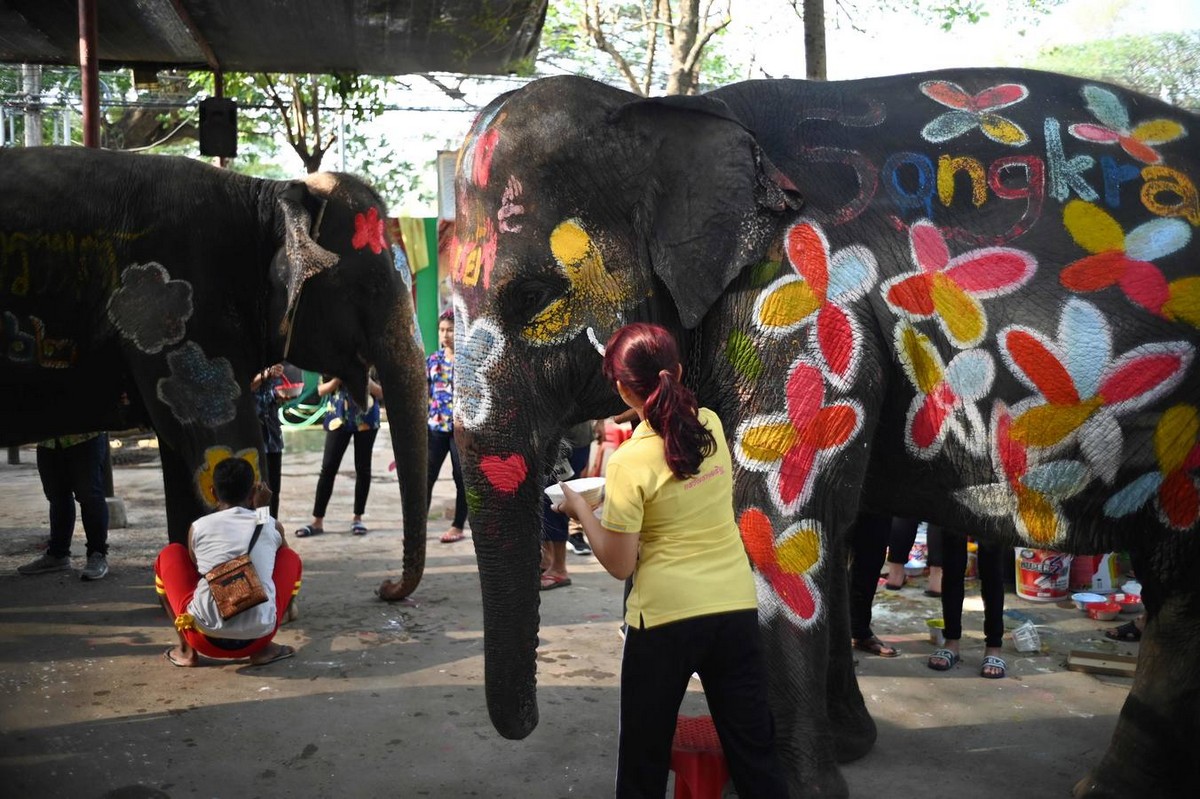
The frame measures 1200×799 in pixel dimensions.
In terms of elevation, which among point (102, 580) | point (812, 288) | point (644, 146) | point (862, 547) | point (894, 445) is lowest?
point (102, 580)

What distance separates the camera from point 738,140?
3379 mm

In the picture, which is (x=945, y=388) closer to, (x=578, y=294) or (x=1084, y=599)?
(x=578, y=294)

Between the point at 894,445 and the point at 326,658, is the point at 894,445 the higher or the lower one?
the higher one

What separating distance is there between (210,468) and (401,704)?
1.60m

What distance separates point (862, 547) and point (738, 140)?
104 inches

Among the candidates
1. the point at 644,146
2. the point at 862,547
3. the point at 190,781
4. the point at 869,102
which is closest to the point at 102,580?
the point at 190,781

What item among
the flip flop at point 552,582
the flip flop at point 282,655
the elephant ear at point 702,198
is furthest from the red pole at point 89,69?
the elephant ear at point 702,198

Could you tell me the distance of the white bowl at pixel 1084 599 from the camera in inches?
248

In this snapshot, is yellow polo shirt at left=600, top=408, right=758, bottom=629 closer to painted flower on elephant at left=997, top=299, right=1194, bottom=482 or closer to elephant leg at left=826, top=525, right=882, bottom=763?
painted flower on elephant at left=997, top=299, right=1194, bottom=482

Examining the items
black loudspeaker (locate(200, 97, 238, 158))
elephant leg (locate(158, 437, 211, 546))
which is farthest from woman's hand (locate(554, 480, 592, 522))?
black loudspeaker (locate(200, 97, 238, 158))

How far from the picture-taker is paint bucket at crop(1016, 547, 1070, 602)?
A: 6.67 m

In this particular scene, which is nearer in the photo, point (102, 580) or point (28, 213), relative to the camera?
point (28, 213)

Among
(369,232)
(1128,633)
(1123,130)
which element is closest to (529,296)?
(1123,130)

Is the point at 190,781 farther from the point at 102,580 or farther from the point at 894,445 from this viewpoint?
the point at 102,580
